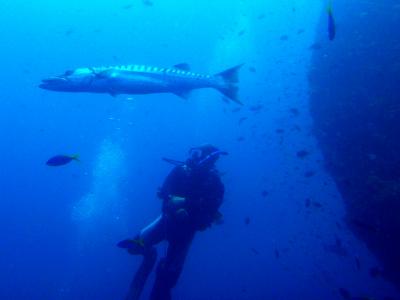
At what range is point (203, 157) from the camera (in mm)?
8461

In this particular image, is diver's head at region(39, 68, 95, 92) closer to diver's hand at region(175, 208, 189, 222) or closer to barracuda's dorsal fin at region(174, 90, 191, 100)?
barracuda's dorsal fin at region(174, 90, 191, 100)

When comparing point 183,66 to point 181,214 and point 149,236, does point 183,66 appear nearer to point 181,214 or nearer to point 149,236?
point 181,214

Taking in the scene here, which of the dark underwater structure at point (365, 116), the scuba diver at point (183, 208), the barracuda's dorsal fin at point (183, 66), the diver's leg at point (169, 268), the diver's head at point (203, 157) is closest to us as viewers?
the scuba diver at point (183, 208)

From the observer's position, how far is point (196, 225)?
8.30m

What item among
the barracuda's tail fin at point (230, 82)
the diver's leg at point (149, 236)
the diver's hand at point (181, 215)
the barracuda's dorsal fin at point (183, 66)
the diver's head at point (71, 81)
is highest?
the diver's head at point (71, 81)

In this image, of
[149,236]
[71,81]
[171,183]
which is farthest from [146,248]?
[71,81]

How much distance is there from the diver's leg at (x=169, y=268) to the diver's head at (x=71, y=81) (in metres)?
3.65

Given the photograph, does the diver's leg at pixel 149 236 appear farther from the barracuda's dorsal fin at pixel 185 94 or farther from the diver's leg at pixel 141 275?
the barracuda's dorsal fin at pixel 185 94

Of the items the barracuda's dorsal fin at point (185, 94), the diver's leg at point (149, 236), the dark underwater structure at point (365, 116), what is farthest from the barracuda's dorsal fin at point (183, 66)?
the dark underwater structure at point (365, 116)

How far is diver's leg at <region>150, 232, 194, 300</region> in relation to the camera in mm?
8562

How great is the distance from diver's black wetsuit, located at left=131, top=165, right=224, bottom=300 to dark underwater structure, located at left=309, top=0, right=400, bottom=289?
244 inches

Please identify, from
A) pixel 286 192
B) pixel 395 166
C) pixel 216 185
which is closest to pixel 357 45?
pixel 395 166

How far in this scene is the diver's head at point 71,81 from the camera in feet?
24.9

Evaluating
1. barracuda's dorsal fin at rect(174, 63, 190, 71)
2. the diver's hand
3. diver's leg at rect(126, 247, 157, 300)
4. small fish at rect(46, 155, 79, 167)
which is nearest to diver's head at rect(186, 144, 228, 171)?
the diver's hand
